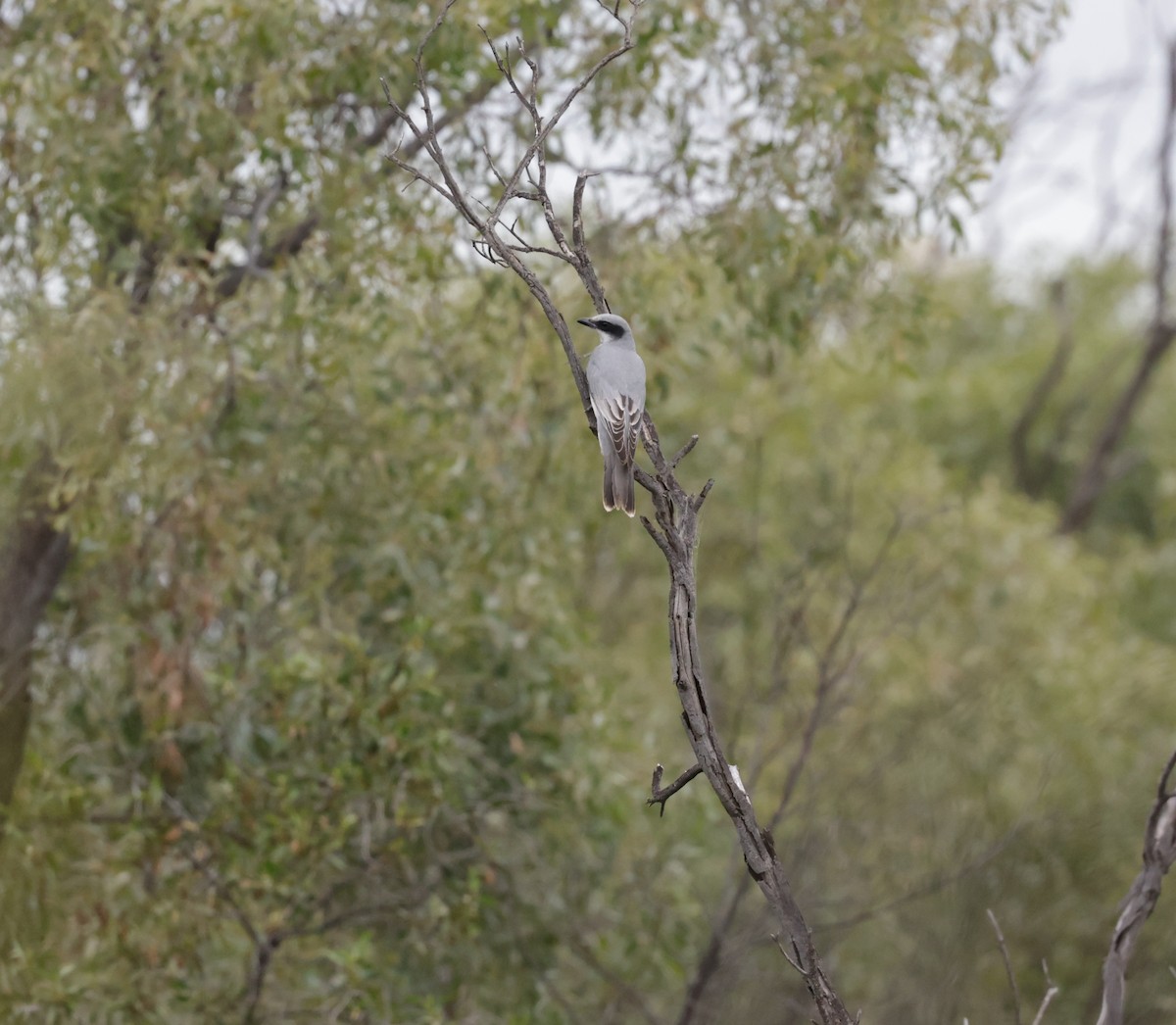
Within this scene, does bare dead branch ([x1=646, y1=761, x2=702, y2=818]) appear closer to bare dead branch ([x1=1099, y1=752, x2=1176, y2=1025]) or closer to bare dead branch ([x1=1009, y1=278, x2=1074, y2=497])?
bare dead branch ([x1=1099, y1=752, x2=1176, y2=1025])

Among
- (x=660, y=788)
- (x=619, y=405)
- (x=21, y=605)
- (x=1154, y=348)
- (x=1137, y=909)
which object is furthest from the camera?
Answer: (x=1154, y=348)

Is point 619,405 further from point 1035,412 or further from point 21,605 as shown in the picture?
point 1035,412

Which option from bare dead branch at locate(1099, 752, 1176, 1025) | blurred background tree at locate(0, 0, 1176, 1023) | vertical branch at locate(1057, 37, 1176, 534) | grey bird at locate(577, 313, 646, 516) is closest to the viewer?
bare dead branch at locate(1099, 752, 1176, 1025)

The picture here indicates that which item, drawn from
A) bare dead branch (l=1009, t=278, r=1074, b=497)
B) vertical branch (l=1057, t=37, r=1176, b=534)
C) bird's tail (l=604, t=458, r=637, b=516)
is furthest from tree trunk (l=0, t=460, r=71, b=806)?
bare dead branch (l=1009, t=278, r=1074, b=497)

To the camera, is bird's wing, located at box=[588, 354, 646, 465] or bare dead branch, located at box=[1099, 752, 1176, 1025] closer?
bare dead branch, located at box=[1099, 752, 1176, 1025]

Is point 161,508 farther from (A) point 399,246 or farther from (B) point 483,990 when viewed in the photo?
(B) point 483,990

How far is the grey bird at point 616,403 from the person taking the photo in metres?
4.09

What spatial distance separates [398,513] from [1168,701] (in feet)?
33.9

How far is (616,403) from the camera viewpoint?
174 inches

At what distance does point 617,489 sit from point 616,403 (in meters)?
0.25

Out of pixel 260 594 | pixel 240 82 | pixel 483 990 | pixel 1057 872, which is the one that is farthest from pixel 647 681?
pixel 240 82

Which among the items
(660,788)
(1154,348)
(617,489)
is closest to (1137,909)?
(660,788)

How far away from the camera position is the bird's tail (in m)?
4.21

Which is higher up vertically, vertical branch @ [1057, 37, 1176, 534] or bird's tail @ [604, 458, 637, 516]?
vertical branch @ [1057, 37, 1176, 534]
